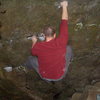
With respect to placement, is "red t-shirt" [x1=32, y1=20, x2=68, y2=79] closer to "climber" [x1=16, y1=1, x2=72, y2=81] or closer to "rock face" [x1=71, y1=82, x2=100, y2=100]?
"climber" [x1=16, y1=1, x2=72, y2=81]

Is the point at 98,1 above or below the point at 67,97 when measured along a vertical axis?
above

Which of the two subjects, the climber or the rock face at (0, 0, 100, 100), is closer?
the climber

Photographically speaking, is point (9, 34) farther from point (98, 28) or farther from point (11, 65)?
point (98, 28)

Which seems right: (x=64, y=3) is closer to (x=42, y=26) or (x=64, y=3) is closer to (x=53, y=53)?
(x=42, y=26)

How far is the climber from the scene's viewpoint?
16.3 ft

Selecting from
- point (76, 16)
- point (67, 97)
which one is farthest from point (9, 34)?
point (67, 97)

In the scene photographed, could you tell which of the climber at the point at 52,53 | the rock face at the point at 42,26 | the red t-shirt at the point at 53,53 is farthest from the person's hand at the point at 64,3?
the red t-shirt at the point at 53,53

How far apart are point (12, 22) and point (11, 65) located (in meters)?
1.12

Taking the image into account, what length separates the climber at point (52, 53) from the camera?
4973mm

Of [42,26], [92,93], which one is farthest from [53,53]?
[92,93]

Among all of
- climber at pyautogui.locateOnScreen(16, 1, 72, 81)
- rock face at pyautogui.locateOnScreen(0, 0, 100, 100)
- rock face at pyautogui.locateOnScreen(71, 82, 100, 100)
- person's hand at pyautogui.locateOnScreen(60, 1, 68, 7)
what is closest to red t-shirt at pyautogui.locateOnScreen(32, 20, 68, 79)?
climber at pyautogui.locateOnScreen(16, 1, 72, 81)

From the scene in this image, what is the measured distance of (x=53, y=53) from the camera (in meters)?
5.01

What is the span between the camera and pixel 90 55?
672 centimetres

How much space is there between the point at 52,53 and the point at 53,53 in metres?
0.02
